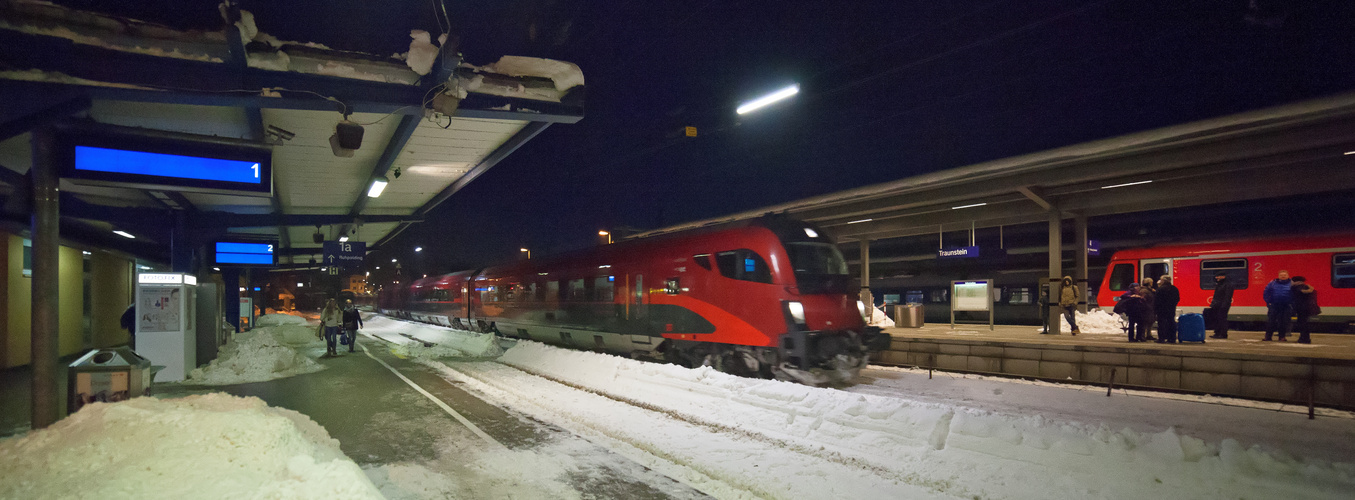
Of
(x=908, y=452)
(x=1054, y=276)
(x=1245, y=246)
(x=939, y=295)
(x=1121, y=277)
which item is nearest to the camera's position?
(x=908, y=452)

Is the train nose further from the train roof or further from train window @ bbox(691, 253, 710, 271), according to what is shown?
the train roof

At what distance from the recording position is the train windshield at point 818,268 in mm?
10422

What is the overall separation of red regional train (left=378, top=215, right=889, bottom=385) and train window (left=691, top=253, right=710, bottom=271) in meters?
0.02

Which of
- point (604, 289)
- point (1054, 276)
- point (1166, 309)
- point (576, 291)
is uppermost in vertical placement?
point (1054, 276)

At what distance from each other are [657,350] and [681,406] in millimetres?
4610

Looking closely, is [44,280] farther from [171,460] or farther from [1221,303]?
[1221,303]

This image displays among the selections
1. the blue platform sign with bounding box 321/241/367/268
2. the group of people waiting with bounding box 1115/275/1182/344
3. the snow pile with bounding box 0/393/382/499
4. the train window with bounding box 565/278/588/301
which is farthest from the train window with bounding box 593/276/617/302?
the blue platform sign with bounding box 321/241/367/268

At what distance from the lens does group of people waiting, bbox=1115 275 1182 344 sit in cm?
1263

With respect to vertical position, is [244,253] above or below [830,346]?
above

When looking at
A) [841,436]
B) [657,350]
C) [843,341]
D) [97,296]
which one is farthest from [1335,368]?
[97,296]

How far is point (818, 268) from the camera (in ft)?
35.8

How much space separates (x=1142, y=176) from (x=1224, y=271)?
5786mm

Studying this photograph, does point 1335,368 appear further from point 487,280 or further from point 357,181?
point 487,280

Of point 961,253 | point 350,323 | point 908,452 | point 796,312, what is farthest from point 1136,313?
point 350,323
